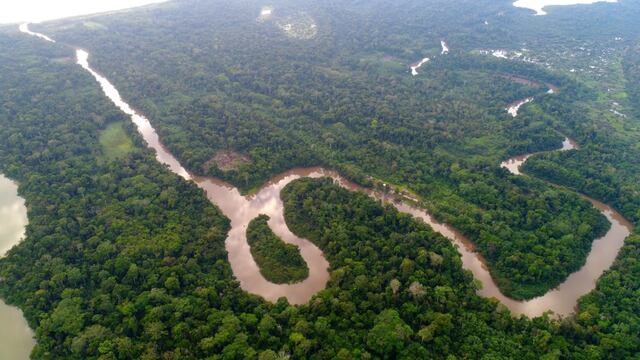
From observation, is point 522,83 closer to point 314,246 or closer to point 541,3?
point 314,246

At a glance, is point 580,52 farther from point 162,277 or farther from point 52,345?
point 52,345

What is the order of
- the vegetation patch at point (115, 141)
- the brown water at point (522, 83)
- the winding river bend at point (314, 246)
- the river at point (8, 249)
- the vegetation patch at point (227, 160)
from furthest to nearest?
the brown water at point (522, 83)
the vegetation patch at point (115, 141)
the vegetation patch at point (227, 160)
the winding river bend at point (314, 246)
the river at point (8, 249)

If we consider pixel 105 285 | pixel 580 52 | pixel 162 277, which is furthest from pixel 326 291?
pixel 580 52

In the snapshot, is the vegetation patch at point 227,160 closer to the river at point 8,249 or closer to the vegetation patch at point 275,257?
the vegetation patch at point 275,257

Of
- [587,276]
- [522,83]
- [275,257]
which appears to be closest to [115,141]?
[275,257]

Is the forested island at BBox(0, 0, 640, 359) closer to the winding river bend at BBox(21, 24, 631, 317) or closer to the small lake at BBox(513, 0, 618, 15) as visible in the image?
the winding river bend at BBox(21, 24, 631, 317)

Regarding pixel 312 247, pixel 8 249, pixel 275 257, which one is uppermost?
pixel 8 249

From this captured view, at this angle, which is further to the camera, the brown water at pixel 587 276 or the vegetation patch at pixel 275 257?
the vegetation patch at pixel 275 257

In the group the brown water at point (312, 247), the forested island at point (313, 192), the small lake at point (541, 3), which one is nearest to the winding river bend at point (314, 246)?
the brown water at point (312, 247)
